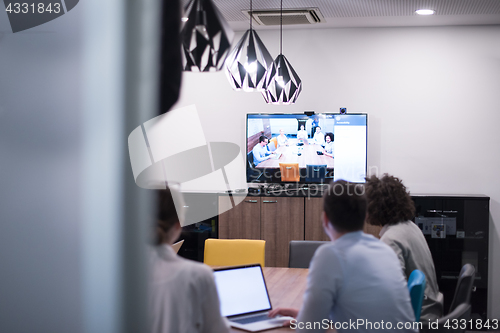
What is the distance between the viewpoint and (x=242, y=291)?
1952 mm

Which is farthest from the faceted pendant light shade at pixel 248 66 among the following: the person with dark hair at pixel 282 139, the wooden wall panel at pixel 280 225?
the wooden wall panel at pixel 280 225

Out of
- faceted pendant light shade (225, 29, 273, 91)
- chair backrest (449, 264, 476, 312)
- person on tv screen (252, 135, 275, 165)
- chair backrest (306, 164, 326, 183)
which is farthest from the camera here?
person on tv screen (252, 135, 275, 165)

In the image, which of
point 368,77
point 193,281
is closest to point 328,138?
point 368,77

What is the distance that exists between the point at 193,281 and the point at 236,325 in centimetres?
108

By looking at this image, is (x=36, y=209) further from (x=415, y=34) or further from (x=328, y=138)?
(x=415, y=34)

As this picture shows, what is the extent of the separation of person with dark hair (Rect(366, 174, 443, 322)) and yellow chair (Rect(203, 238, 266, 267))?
1081mm

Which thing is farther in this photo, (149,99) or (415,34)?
(415,34)

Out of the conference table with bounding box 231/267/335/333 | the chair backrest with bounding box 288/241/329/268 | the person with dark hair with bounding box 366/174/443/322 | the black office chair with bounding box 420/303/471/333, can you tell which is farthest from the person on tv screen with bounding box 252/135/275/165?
the black office chair with bounding box 420/303/471/333

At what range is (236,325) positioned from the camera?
186 cm

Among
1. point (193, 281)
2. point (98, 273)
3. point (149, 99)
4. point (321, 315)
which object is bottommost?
point (321, 315)

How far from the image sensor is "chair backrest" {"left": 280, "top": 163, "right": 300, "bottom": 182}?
4641 millimetres

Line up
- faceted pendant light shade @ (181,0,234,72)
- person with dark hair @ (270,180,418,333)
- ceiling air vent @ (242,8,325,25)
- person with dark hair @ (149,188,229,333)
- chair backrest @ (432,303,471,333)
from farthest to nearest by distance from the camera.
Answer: ceiling air vent @ (242,8,325,25) → chair backrest @ (432,303,471,333) → person with dark hair @ (270,180,418,333) → faceted pendant light shade @ (181,0,234,72) → person with dark hair @ (149,188,229,333)

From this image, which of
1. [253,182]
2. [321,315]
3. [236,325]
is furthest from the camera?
[253,182]

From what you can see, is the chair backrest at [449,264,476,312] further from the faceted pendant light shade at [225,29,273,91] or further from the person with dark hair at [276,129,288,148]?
the person with dark hair at [276,129,288,148]
